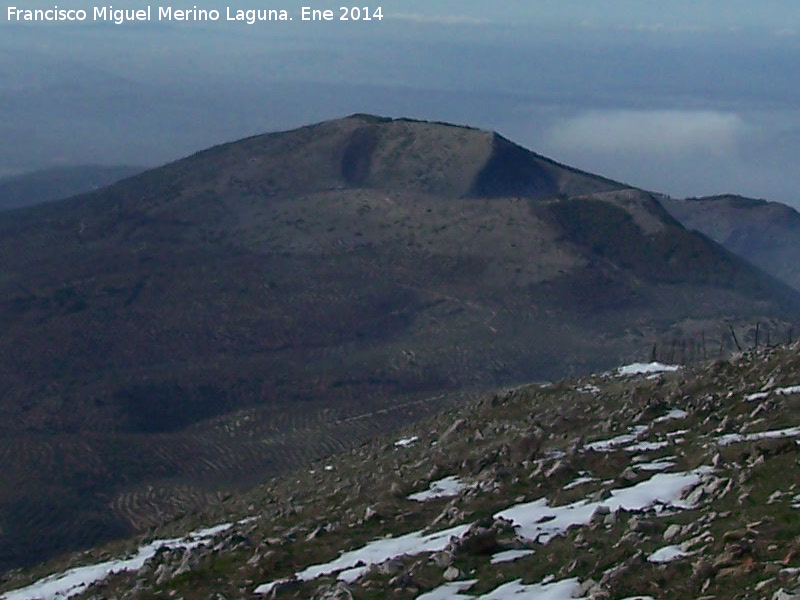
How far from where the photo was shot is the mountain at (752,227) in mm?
92562

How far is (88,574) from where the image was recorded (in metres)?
17.5

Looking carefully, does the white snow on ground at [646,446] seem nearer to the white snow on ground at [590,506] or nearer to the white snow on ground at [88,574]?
the white snow on ground at [590,506]

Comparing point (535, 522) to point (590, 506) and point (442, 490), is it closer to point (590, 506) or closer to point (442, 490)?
point (590, 506)

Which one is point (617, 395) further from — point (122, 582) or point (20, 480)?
point (20, 480)

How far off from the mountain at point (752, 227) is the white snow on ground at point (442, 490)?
7687cm

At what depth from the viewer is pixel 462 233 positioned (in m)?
68.8

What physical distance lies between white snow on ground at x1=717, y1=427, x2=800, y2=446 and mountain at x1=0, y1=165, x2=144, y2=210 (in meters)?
127

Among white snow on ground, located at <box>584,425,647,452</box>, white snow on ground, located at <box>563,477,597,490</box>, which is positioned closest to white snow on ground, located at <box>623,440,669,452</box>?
white snow on ground, located at <box>584,425,647,452</box>

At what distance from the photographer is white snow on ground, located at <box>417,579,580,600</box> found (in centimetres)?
1077

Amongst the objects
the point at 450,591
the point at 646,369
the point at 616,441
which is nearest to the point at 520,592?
the point at 450,591

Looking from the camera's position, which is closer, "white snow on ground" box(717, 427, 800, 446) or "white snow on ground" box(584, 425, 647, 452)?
"white snow on ground" box(717, 427, 800, 446)

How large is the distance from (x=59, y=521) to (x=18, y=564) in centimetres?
301

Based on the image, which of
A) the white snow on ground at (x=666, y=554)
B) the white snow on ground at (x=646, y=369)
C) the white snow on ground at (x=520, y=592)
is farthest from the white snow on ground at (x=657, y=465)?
the white snow on ground at (x=646, y=369)

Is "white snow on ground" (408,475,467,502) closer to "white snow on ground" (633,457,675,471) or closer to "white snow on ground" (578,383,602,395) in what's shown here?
"white snow on ground" (633,457,675,471)
